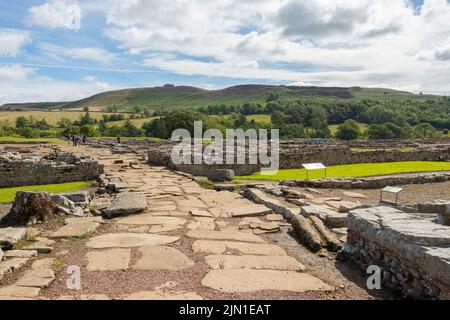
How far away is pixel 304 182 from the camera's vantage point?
42.9 ft

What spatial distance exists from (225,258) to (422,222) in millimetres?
2667

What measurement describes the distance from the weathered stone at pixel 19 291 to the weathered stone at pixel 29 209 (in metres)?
3.29

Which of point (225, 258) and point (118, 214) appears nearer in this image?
point (225, 258)

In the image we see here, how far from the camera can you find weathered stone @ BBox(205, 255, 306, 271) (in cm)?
527

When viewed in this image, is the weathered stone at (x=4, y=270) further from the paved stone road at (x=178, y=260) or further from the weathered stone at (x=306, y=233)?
the weathered stone at (x=306, y=233)

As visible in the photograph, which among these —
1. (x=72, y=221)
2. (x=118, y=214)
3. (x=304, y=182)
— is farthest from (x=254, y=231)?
(x=304, y=182)

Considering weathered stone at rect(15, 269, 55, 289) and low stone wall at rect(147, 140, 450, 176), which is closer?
weathered stone at rect(15, 269, 55, 289)

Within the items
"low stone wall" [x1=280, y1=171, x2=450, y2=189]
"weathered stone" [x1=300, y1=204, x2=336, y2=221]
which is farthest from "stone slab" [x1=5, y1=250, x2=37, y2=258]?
"low stone wall" [x1=280, y1=171, x2=450, y2=189]

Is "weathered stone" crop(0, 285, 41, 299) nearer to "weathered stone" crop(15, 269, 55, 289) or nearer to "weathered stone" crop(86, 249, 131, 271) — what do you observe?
"weathered stone" crop(15, 269, 55, 289)

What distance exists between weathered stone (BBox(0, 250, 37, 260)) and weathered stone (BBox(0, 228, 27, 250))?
24 centimetres

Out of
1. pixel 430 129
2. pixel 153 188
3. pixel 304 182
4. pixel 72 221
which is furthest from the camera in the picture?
pixel 430 129

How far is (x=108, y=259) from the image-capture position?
210 inches

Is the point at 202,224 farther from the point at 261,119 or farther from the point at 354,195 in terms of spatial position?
the point at 261,119
